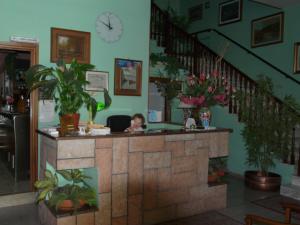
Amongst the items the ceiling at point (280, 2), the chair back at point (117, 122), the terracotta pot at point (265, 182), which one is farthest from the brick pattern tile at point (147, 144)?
the ceiling at point (280, 2)

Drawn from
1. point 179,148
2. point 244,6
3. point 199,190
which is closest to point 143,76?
point 179,148

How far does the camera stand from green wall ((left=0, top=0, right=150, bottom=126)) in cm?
374

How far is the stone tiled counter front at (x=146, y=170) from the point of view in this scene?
2.75 meters

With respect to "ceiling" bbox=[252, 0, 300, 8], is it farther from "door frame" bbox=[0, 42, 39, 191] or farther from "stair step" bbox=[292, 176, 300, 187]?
"door frame" bbox=[0, 42, 39, 191]

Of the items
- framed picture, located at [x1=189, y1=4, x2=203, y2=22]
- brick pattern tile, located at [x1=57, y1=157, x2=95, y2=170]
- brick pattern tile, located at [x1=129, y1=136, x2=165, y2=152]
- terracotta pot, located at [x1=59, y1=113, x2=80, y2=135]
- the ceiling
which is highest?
framed picture, located at [x1=189, y1=4, x2=203, y2=22]

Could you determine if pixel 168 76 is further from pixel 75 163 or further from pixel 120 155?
pixel 75 163

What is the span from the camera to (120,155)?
2.90m

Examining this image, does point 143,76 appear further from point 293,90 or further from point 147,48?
point 293,90

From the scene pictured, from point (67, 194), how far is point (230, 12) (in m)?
6.35

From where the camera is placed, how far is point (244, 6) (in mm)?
6902

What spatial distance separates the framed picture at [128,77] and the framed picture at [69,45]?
54 cm

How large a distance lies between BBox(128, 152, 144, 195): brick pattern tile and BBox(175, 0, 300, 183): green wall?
9.56 feet

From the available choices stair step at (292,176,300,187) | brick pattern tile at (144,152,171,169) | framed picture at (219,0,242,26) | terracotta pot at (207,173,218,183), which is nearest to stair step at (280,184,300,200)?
stair step at (292,176,300,187)

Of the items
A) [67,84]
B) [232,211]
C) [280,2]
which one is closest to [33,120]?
[67,84]
